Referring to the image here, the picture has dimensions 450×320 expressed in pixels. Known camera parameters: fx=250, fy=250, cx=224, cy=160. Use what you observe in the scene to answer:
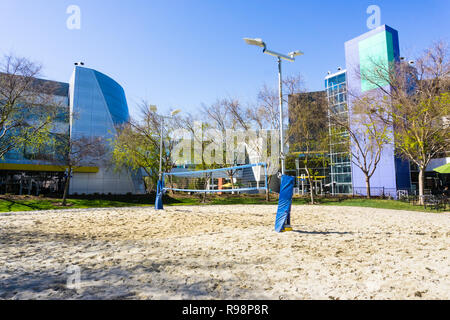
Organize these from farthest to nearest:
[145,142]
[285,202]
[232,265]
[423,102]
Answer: [145,142] → [423,102] → [285,202] → [232,265]

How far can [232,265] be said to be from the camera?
4.39 m

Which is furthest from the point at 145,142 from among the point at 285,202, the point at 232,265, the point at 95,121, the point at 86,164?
the point at 232,265

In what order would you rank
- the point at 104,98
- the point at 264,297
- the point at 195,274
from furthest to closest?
the point at 104,98
the point at 195,274
the point at 264,297

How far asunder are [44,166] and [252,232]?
3071cm

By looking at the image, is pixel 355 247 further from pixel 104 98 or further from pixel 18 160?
pixel 104 98

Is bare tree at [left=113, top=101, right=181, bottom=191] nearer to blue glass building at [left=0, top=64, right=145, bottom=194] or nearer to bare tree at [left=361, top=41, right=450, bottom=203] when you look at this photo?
blue glass building at [left=0, top=64, right=145, bottom=194]

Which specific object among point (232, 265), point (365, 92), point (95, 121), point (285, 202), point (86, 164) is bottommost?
point (232, 265)

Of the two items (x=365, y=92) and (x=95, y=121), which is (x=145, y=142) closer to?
(x=95, y=121)

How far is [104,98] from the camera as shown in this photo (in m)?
35.6

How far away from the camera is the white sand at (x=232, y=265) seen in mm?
3322

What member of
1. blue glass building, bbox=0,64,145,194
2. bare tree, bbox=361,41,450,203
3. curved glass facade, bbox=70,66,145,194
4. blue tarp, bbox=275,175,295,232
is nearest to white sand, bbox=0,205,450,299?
blue tarp, bbox=275,175,295,232

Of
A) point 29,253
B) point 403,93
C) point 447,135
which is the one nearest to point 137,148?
point 29,253

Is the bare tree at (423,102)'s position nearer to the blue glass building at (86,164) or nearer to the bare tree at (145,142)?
the bare tree at (145,142)

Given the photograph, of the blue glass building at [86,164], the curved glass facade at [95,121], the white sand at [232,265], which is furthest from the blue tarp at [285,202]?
the curved glass facade at [95,121]
